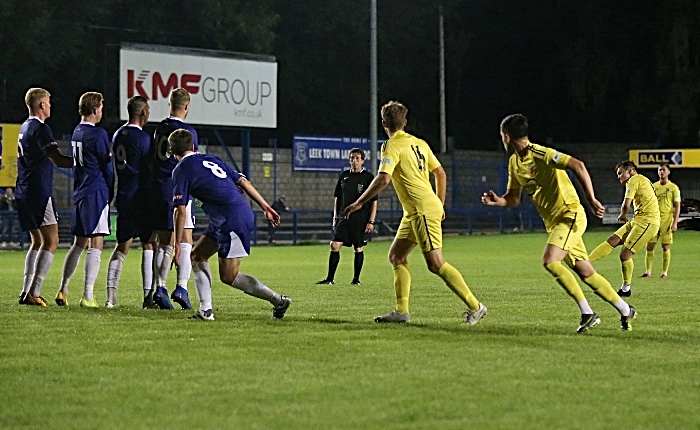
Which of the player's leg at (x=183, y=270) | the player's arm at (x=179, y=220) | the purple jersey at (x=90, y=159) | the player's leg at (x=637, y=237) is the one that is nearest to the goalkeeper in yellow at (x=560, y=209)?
the player's arm at (x=179, y=220)

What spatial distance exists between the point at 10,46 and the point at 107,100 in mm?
9788

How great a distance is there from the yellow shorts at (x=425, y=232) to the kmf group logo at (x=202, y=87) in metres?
24.3

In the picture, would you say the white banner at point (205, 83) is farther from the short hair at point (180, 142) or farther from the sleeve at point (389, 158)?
the sleeve at point (389, 158)

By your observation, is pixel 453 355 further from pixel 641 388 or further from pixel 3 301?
pixel 3 301

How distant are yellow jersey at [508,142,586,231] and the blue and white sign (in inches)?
1296

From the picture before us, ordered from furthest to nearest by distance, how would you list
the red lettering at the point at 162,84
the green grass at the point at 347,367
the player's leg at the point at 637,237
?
the red lettering at the point at 162,84 → the player's leg at the point at 637,237 → the green grass at the point at 347,367

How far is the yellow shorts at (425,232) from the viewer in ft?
35.6

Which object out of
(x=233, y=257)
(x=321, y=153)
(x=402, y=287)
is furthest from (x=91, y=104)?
(x=321, y=153)

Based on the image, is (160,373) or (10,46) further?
(10,46)

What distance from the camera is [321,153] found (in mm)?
44312

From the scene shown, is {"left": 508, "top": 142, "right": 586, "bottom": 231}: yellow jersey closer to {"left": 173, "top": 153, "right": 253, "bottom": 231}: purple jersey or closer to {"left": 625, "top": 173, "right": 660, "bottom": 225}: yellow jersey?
{"left": 173, "top": 153, "right": 253, "bottom": 231}: purple jersey

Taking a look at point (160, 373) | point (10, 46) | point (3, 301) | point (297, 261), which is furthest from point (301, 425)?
point (10, 46)

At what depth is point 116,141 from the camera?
1249cm

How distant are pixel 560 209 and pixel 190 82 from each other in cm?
2623
